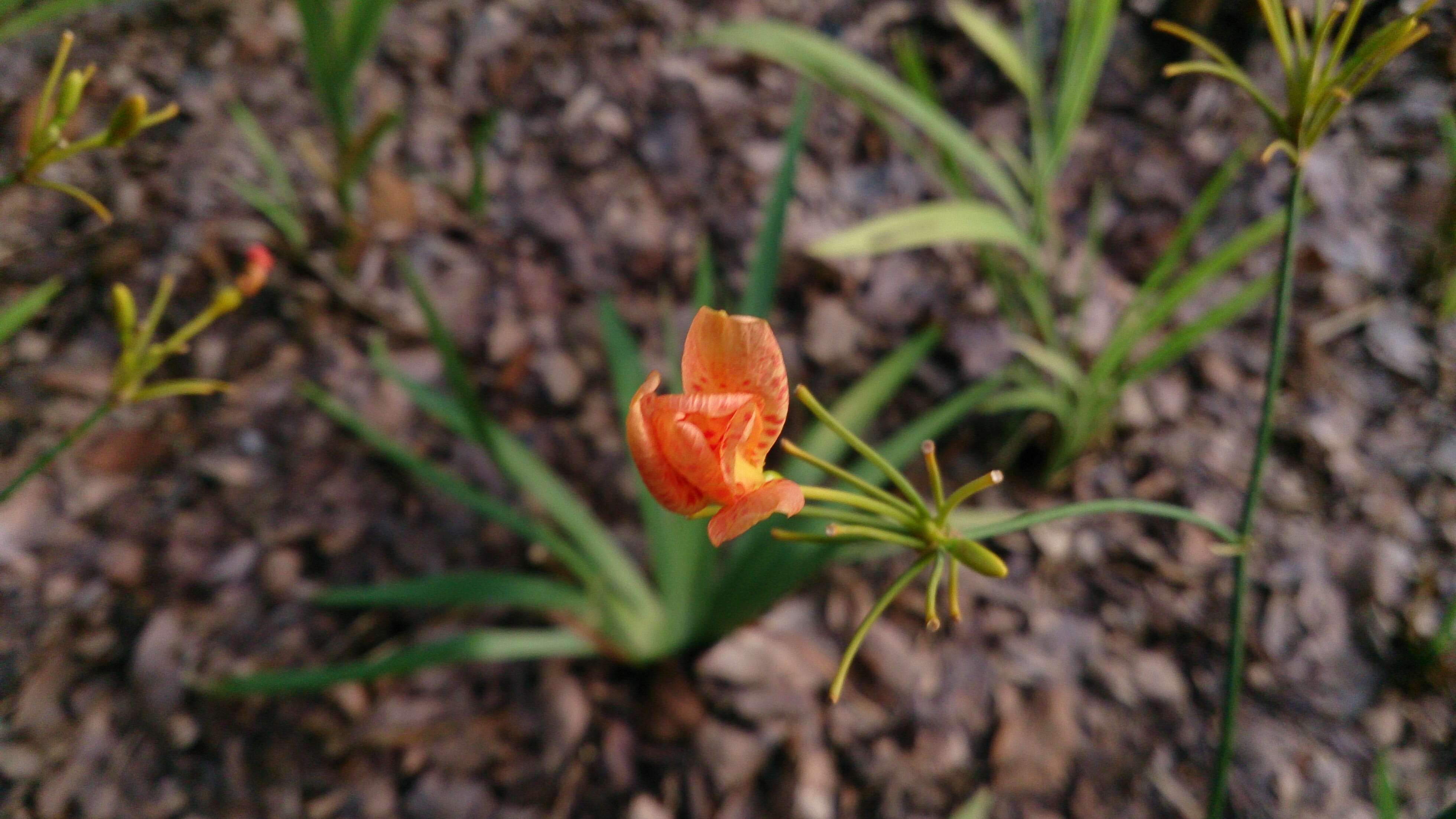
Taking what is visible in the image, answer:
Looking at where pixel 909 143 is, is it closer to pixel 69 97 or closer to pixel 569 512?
pixel 569 512

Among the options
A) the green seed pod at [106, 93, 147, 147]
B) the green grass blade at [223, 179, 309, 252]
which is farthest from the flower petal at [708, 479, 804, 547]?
the green grass blade at [223, 179, 309, 252]

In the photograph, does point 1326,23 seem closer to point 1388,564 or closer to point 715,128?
point 1388,564

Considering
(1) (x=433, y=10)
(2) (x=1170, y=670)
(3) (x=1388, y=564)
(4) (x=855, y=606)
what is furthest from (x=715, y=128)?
(3) (x=1388, y=564)

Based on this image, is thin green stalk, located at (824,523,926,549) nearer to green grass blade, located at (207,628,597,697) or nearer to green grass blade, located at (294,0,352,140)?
green grass blade, located at (207,628,597,697)

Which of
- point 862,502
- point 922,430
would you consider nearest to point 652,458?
point 862,502

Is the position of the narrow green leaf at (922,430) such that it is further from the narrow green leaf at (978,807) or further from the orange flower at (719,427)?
the orange flower at (719,427)

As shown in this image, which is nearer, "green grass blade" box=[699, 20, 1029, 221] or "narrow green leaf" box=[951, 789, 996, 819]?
"narrow green leaf" box=[951, 789, 996, 819]

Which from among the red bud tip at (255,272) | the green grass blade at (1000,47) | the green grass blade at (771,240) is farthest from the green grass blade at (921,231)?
the red bud tip at (255,272)
